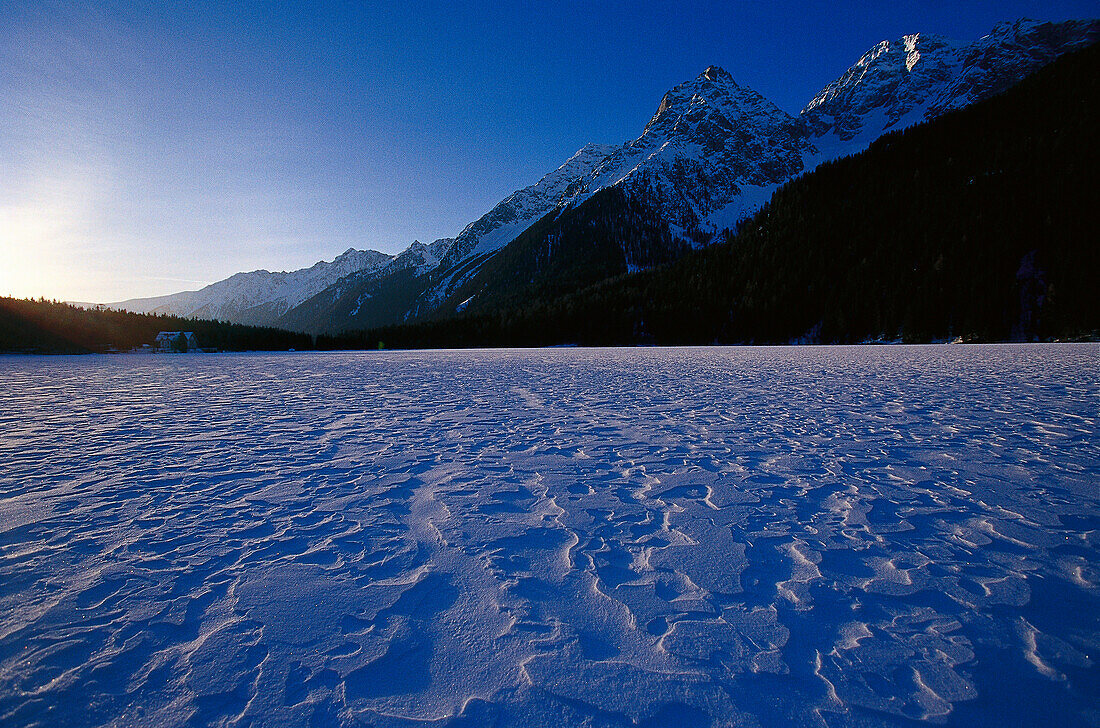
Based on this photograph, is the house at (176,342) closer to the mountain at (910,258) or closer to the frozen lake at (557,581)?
the mountain at (910,258)

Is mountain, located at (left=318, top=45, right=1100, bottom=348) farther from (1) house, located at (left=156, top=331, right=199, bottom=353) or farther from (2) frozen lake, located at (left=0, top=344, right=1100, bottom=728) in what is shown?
(2) frozen lake, located at (left=0, top=344, right=1100, bottom=728)

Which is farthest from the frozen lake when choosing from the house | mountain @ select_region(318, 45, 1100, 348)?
the house

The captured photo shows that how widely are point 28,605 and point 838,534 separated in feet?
18.6

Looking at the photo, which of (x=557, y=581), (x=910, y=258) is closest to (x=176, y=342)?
(x=557, y=581)

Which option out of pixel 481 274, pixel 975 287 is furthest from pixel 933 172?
pixel 481 274

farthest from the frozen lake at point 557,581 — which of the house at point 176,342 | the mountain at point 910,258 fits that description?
the house at point 176,342

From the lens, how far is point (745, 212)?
17362 cm

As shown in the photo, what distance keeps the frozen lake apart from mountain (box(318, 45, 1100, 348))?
227 feet

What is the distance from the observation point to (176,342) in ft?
254

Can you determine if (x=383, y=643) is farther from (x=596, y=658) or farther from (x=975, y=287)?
(x=975, y=287)

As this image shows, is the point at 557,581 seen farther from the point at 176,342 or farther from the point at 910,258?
the point at 176,342

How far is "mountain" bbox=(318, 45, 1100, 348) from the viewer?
56250mm

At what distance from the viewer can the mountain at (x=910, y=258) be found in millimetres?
56250

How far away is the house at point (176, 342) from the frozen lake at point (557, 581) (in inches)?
3653
